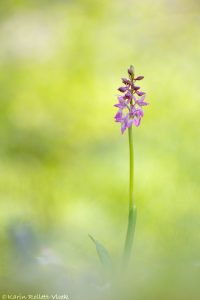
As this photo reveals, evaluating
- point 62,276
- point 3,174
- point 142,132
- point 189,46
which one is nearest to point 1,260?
point 62,276

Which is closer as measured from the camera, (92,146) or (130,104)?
(130,104)

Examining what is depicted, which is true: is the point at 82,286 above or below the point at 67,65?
below

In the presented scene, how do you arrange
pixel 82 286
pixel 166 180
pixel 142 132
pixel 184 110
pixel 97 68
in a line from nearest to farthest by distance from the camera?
1. pixel 82 286
2. pixel 166 180
3. pixel 142 132
4. pixel 184 110
5. pixel 97 68

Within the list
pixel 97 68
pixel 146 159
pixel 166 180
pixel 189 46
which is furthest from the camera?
pixel 189 46

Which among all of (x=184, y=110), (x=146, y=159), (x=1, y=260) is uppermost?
(x=184, y=110)

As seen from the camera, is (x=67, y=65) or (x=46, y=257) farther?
(x=67, y=65)

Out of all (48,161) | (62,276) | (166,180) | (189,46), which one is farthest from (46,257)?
(189,46)

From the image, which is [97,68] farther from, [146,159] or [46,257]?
[46,257]
